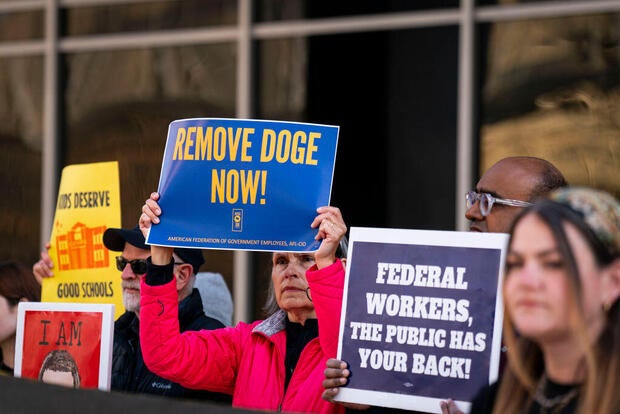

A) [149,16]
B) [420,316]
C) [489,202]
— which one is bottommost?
[420,316]

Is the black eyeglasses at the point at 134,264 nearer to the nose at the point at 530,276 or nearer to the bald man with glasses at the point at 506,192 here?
the bald man with glasses at the point at 506,192

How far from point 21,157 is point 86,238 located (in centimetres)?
521

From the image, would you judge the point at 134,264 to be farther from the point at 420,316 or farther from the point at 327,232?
the point at 420,316

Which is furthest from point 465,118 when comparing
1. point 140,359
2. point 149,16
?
point 140,359

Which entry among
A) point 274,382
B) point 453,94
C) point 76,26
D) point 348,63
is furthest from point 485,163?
point 274,382

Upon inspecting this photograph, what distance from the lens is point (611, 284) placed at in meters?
2.02

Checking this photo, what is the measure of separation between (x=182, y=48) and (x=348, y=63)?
1547 millimetres

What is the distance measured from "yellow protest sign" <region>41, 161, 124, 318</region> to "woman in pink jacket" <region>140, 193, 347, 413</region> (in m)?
0.76

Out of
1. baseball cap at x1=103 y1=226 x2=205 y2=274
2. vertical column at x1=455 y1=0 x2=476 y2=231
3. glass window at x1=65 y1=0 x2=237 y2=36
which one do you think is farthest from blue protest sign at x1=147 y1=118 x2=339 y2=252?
glass window at x1=65 y1=0 x2=237 y2=36

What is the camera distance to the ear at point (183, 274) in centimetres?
461

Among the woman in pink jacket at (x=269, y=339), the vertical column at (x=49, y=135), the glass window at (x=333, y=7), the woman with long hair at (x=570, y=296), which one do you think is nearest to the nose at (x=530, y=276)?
the woman with long hair at (x=570, y=296)

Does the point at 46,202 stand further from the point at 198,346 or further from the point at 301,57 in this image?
the point at 198,346

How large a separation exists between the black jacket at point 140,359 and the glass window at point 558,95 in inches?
149

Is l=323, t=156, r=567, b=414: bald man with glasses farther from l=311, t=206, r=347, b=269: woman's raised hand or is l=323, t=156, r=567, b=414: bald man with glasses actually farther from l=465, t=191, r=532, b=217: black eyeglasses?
l=311, t=206, r=347, b=269: woman's raised hand
